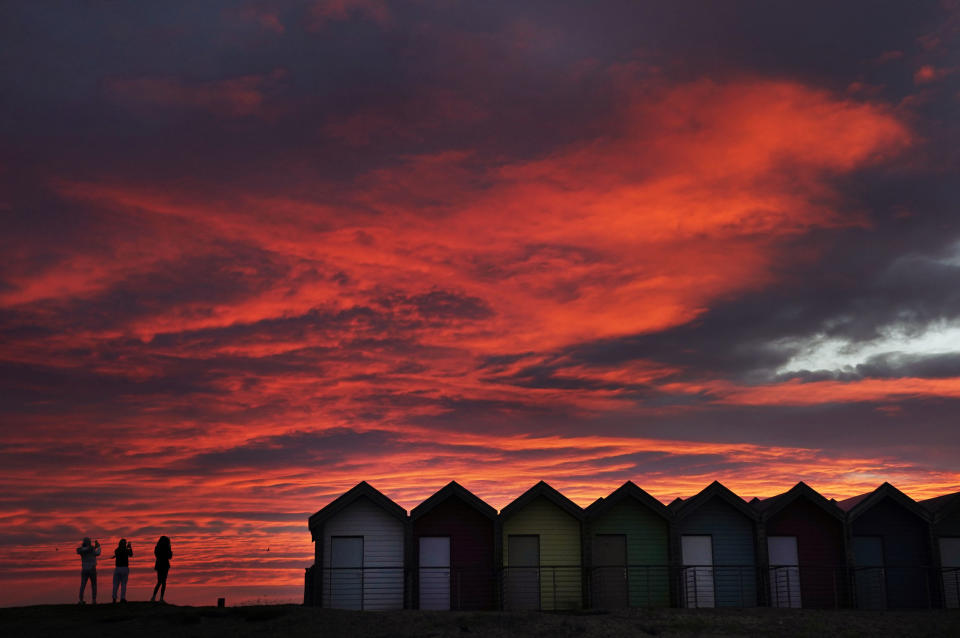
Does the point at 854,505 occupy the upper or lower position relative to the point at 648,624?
upper

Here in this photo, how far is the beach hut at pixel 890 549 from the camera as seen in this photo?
3859 centimetres

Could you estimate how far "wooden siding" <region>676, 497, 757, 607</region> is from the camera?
3781 centimetres

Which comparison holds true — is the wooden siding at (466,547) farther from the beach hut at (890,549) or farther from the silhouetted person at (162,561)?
the beach hut at (890,549)

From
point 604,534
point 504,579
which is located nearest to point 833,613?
point 604,534

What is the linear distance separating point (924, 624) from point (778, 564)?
8444 mm

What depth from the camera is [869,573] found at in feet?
128

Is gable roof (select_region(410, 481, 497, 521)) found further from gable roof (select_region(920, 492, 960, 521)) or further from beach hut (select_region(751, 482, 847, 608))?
gable roof (select_region(920, 492, 960, 521))

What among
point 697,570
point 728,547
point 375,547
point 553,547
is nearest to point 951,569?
point 728,547

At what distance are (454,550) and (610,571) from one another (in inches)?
239

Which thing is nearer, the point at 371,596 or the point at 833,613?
the point at 833,613

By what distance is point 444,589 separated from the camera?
35.9m

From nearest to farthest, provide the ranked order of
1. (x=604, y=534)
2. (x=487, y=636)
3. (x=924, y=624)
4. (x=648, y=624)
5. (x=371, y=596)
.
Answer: (x=487, y=636) < (x=648, y=624) < (x=924, y=624) < (x=371, y=596) < (x=604, y=534)

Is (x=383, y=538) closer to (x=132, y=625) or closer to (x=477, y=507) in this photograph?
(x=477, y=507)

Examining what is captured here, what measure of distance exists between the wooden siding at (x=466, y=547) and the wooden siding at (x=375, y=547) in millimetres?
770
